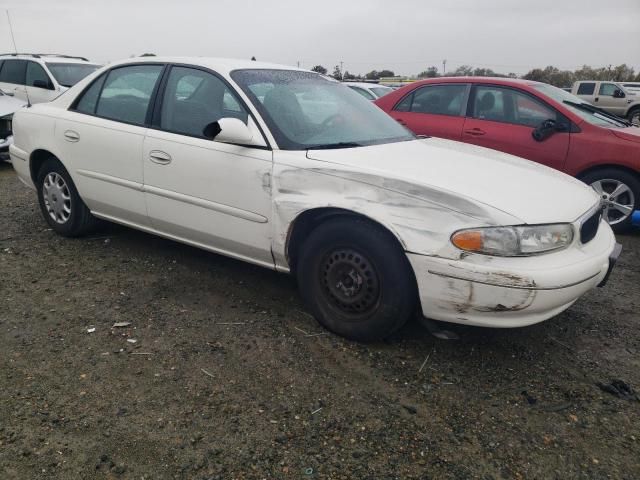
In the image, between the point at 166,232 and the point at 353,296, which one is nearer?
the point at 353,296

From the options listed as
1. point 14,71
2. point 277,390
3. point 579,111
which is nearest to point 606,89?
point 579,111

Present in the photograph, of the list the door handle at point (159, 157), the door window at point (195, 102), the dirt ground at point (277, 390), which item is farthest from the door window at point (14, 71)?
the door handle at point (159, 157)

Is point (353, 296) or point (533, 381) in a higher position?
point (353, 296)

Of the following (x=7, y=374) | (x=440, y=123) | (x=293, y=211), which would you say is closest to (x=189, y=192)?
(x=293, y=211)

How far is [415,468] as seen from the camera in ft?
6.91

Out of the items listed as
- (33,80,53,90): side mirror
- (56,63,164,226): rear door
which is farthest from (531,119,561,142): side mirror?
(33,80,53,90): side mirror

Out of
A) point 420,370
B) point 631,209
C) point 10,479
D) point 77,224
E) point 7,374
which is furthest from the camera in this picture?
point 631,209

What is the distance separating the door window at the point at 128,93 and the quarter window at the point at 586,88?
752 inches

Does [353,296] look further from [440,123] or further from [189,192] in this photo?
[440,123]

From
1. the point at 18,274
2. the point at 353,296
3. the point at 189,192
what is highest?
the point at 189,192

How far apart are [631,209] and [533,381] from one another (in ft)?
11.2

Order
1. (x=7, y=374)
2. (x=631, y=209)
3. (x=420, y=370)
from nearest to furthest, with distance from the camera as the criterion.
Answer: (x=7, y=374) < (x=420, y=370) < (x=631, y=209)

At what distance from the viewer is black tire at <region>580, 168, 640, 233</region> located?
5301mm

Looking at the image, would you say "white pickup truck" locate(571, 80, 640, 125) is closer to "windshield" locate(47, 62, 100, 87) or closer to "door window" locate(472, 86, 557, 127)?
"door window" locate(472, 86, 557, 127)
